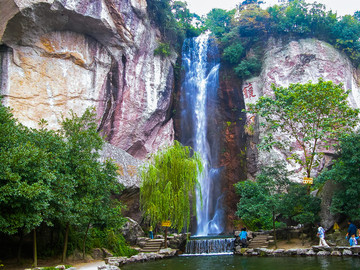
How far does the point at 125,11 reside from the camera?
20.6m

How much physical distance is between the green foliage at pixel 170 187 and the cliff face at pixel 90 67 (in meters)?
7.21

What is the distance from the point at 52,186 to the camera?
890cm

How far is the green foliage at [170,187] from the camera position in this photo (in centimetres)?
1245

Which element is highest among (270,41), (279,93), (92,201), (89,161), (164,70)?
(270,41)

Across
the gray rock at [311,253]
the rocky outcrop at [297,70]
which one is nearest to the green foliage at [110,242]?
the gray rock at [311,253]

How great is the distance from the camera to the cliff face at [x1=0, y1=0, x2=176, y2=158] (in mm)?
17453

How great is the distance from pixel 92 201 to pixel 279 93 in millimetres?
9952

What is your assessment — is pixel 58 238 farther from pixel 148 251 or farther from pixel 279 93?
pixel 279 93

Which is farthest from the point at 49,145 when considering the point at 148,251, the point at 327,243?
the point at 327,243

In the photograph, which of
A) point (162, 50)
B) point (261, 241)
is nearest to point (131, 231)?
point (261, 241)

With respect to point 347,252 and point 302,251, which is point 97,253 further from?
point 347,252

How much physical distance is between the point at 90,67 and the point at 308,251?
15.7 meters

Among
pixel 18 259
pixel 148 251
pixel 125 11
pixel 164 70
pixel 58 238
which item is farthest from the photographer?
pixel 164 70

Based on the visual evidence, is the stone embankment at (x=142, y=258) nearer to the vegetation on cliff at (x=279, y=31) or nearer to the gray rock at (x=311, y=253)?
the gray rock at (x=311, y=253)
